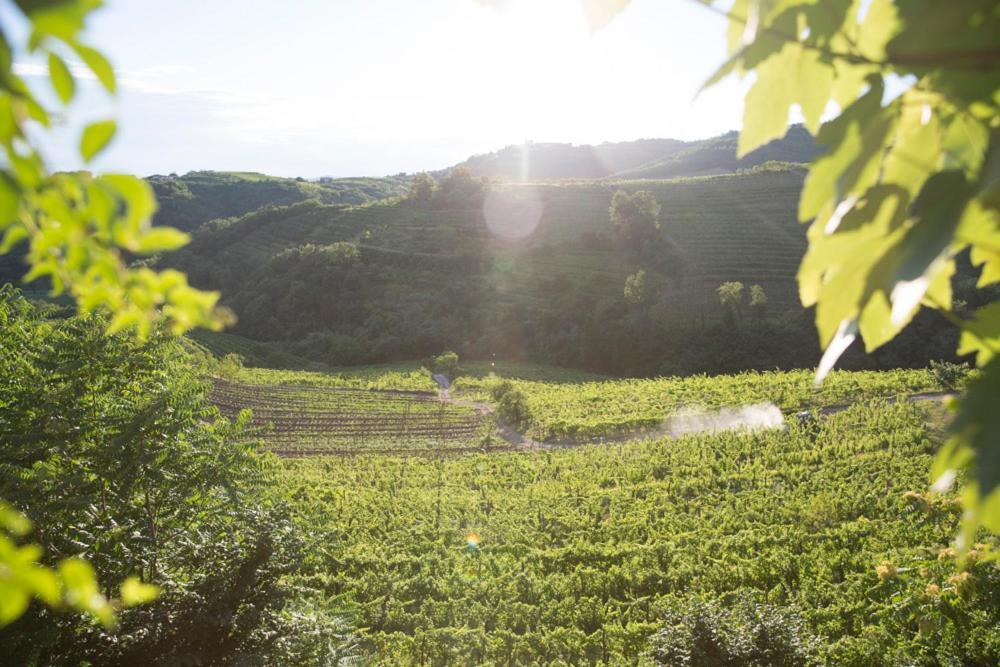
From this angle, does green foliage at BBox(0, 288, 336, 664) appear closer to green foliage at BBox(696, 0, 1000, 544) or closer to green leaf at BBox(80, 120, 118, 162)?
green leaf at BBox(80, 120, 118, 162)

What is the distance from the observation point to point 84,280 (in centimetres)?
64

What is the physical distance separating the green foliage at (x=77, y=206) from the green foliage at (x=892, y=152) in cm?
66

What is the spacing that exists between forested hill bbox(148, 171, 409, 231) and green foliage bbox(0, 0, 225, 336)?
325ft

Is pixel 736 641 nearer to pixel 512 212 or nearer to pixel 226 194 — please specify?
pixel 512 212

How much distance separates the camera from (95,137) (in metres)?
0.53

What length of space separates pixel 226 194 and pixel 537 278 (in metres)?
78.4

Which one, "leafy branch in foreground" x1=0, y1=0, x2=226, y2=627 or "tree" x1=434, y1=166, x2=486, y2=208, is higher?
A: "tree" x1=434, y1=166, x2=486, y2=208

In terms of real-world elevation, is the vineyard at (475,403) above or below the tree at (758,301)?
below

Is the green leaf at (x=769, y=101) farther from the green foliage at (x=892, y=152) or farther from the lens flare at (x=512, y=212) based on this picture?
the lens flare at (x=512, y=212)

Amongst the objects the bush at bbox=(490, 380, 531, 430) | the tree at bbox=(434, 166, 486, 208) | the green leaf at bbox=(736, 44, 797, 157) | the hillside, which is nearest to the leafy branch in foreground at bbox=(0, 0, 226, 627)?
the green leaf at bbox=(736, 44, 797, 157)

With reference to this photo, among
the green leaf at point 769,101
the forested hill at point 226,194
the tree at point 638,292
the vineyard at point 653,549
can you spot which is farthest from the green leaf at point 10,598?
the forested hill at point 226,194

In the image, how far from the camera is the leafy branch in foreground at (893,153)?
0.62 m

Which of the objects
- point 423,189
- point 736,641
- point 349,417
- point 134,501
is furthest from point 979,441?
point 423,189

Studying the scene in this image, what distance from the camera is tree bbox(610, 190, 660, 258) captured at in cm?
5219
